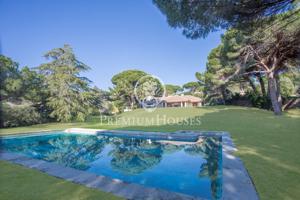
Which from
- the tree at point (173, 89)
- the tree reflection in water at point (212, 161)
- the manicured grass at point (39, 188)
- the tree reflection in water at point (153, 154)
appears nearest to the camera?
the manicured grass at point (39, 188)

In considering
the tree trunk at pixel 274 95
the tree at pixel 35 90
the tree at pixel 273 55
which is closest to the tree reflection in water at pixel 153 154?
the tree at pixel 273 55

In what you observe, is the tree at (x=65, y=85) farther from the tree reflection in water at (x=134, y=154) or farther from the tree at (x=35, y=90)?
the tree reflection in water at (x=134, y=154)

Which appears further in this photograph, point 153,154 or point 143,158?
point 153,154

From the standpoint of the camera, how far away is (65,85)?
19.0 m

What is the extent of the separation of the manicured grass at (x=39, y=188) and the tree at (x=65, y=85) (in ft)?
49.1

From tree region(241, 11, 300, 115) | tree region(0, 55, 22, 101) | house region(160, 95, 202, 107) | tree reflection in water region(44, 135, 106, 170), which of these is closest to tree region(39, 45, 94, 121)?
tree region(0, 55, 22, 101)

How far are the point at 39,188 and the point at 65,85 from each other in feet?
56.0

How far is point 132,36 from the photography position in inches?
718

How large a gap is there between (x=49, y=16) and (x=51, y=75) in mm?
8937

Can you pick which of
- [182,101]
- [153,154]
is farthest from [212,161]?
[182,101]

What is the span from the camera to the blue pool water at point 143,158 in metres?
5.20

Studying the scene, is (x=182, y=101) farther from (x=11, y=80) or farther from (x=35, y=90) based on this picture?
(x=11, y=80)

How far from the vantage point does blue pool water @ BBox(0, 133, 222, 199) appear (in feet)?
17.0

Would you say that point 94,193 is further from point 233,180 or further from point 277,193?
point 277,193
